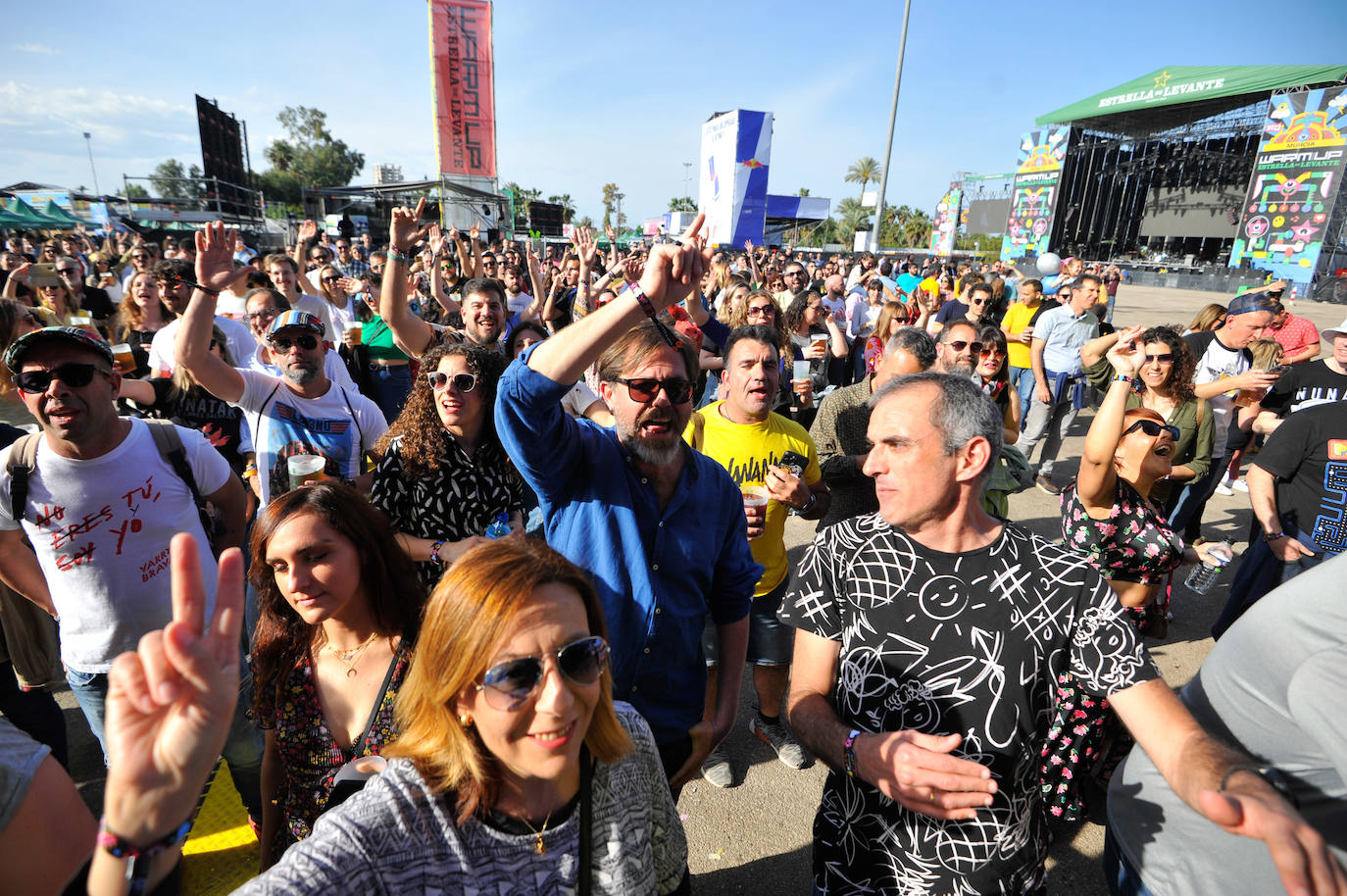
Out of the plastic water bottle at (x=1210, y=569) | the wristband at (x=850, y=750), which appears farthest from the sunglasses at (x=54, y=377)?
the plastic water bottle at (x=1210, y=569)

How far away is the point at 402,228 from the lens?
3961mm

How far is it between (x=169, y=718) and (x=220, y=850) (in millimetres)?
2463

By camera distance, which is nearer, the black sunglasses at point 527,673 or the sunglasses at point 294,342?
the black sunglasses at point 527,673

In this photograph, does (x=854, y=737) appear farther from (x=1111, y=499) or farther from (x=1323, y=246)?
(x=1323, y=246)

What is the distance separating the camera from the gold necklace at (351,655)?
188 centimetres

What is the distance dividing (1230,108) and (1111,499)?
49029 mm

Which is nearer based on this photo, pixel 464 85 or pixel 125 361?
pixel 125 361

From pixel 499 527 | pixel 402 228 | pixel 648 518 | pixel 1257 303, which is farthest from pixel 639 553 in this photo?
pixel 1257 303

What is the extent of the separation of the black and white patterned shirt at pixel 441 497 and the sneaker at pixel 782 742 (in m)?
1.82

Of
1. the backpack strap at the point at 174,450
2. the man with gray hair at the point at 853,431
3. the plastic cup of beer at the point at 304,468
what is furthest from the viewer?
the man with gray hair at the point at 853,431

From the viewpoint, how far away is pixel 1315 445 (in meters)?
3.18

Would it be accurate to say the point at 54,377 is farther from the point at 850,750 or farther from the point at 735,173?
the point at 735,173

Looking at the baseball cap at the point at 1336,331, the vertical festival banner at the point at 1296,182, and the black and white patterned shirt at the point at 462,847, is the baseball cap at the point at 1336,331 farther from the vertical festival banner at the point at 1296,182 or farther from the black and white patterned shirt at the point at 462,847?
the vertical festival banner at the point at 1296,182

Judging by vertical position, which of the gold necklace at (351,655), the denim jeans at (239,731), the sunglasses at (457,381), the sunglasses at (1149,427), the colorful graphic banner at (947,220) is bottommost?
the denim jeans at (239,731)
